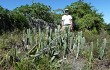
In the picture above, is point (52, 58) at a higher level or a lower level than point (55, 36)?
lower

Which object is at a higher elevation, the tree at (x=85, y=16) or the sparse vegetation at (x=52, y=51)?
the tree at (x=85, y=16)

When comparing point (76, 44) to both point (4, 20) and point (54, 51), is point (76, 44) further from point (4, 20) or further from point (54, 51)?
point (4, 20)

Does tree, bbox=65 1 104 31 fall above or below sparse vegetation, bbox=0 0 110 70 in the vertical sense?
above

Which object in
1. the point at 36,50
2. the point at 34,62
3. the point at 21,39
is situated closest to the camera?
the point at 34,62

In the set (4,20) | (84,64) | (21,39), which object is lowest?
(84,64)

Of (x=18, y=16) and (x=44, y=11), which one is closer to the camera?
(x=18, y=16)

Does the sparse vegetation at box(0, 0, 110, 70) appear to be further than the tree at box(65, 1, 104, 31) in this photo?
No

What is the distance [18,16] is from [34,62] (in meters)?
5.34

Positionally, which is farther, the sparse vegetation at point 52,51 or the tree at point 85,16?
the tree at point 85,16

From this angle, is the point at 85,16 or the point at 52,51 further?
the point at 85,16

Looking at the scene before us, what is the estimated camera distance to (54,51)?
10695mm

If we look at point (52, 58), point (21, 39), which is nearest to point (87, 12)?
point (21, 39)

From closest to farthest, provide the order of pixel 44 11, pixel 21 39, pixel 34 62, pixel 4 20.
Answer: pixel 34 62 < pixel 21 39 < pixel 4 20 < pixel 44 11

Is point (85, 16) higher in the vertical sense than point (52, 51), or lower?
higher
